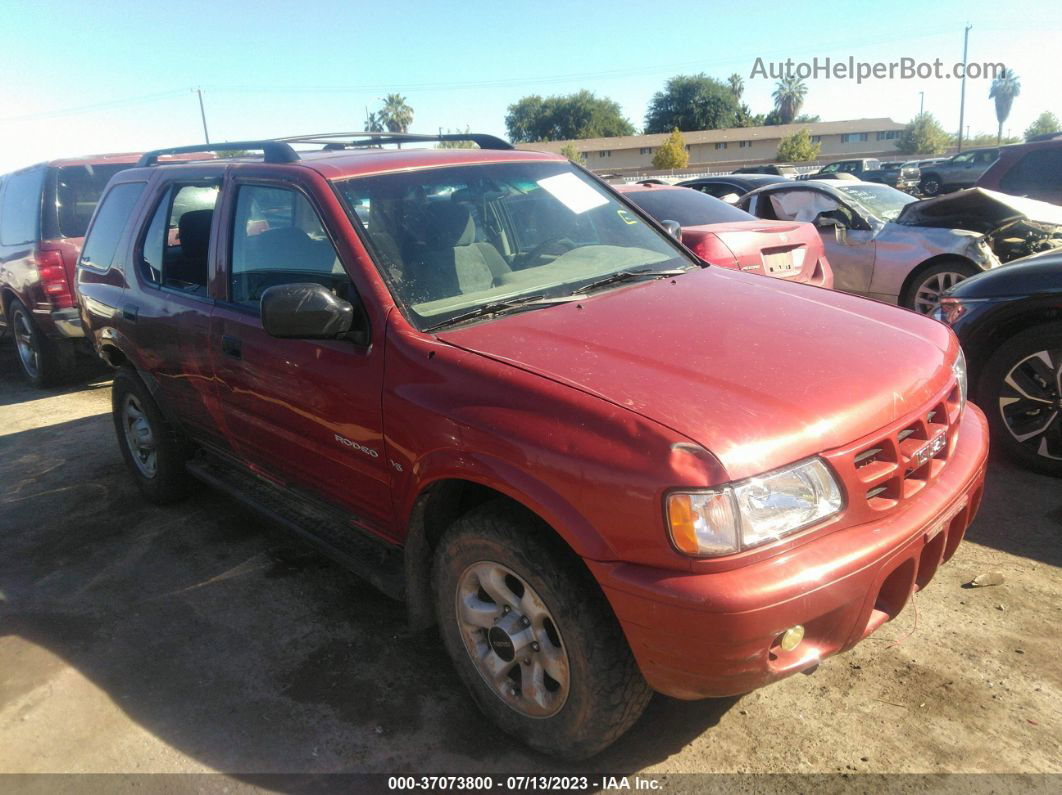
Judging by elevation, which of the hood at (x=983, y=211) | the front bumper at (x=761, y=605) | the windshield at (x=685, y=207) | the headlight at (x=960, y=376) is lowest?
the front bumper at (x=761, y=605)

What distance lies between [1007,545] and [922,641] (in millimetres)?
1006

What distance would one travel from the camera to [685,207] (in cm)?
718

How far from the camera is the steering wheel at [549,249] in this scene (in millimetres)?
3230

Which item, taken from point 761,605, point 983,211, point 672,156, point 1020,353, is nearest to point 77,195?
point 761,605

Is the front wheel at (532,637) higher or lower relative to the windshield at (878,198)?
lower

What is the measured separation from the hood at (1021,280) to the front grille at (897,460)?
85.7 inches

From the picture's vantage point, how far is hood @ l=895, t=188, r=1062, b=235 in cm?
655

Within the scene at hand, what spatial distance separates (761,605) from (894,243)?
6.58 m

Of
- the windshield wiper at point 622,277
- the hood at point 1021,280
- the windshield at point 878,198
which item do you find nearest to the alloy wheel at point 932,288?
the windshield at point 878,198

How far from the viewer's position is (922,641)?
9.54ft

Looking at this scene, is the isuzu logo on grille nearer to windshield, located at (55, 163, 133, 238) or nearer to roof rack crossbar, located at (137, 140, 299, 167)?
roof rack crossbar, located at (137, 140, 299, 167)

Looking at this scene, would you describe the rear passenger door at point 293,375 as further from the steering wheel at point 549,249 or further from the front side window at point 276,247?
the steering wheel at point 549,249

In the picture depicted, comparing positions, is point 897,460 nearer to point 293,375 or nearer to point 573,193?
point 573,193

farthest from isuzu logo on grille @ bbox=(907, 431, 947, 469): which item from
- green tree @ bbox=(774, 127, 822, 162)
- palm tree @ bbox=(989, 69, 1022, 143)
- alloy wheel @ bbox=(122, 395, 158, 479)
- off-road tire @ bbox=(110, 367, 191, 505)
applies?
palm tree @ bbox=(989, 69, 1022, 143)
